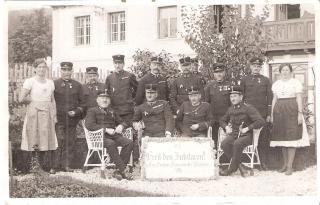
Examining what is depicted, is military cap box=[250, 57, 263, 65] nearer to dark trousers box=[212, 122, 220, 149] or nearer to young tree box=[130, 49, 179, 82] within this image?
dark trousers box=[212, 122, 220, 149]

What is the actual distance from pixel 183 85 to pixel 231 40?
0.69m

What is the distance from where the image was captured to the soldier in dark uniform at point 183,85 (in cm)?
540

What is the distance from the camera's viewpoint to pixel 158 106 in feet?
17.2

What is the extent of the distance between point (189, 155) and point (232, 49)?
1.25m

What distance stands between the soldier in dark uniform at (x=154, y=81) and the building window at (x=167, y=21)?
0.61 meters

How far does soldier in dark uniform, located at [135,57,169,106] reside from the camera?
5367mm

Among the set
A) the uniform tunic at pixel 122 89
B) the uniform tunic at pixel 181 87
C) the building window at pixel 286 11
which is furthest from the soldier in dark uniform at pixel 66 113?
the building window at pixel 286 11

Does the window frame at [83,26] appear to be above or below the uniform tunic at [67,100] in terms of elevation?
above

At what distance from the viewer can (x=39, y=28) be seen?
587 cm

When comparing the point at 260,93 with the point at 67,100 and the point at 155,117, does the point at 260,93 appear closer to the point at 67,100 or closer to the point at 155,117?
the point at 155,117

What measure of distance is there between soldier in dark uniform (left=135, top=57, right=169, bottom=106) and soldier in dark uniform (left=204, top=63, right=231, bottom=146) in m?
0.49

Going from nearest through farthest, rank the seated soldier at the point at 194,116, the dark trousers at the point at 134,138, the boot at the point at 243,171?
1. the boot at the point at 243,171
2. the seated soldier at the point at 194,116
3. the dark trousers at the point at 134,138

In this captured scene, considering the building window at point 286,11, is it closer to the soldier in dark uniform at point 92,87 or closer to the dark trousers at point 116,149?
the soldier in dark uniform at point 92,87

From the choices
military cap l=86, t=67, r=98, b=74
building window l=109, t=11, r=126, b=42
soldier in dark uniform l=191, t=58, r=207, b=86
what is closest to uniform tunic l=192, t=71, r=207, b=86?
soldier in dark uniform l=191, t=58, r=207, b=86
